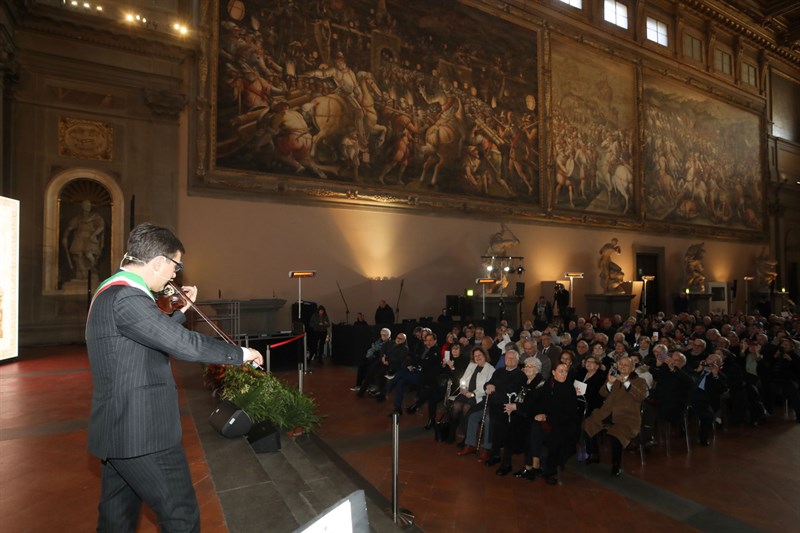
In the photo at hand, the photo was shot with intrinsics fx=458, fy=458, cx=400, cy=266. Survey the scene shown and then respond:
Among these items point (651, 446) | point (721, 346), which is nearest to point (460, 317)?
point (721, 346)

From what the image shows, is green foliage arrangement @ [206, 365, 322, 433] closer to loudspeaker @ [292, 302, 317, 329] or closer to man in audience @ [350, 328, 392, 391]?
man in audience @ [350, 328, 392, 391]

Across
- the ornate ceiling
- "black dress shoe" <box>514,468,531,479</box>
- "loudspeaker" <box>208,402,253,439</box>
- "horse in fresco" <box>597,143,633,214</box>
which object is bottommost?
"black dress shoe" <box>514,468,531,479</box>

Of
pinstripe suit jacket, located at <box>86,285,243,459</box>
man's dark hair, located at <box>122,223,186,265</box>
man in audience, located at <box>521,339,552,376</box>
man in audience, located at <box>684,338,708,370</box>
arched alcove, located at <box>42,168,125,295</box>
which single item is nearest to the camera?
pinstripe suit jacket, located at <box>86,285,243,459</box>

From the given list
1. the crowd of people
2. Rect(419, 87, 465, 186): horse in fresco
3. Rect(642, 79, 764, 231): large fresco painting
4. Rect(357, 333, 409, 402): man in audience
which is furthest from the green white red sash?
Rect(642, 79, 764, 231): large fresco painting

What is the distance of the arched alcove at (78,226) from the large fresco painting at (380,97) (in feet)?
8.69

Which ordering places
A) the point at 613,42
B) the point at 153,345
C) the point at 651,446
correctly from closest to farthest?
1. the point at 153,345
2. the point at 651,446
3. the point at 613,42

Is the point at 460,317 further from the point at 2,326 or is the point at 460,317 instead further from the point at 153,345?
the point at 153,345

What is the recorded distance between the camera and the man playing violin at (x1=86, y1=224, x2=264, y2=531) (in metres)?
1.69

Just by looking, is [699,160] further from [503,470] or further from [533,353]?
[503,470]

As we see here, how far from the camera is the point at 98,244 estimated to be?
10.2 meters

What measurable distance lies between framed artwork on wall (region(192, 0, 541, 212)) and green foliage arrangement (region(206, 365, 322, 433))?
762cm

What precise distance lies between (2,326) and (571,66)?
63.7 feet

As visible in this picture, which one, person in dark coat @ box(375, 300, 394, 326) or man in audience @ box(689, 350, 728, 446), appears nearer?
man in audience @ box(689, 350, 728, 446)

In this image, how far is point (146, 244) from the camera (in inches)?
71.6
